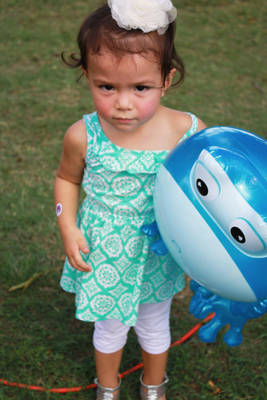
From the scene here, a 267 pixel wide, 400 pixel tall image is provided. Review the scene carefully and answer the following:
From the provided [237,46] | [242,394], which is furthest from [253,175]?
[237,46]

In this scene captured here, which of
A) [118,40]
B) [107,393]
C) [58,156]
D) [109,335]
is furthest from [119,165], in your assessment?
[58,156]

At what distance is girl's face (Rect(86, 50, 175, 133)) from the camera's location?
157 cm

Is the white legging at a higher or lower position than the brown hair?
lower

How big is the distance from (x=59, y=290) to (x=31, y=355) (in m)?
0.48

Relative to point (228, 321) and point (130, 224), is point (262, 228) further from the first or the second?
point (130, 224)

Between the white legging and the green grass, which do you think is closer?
the white legging

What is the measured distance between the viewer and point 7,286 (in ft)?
9.42

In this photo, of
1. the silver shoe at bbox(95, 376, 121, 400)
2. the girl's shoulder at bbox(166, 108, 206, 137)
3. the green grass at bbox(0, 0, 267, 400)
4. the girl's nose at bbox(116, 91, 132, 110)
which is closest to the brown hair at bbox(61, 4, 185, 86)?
the girl's nose at bbox(116, 91, 132, 110)

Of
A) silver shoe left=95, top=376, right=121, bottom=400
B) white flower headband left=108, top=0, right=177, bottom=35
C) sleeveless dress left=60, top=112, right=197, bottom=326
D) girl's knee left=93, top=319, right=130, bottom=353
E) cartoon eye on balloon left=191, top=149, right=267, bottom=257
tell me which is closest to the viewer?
cartoon eye on balloon left=191, top=149, right=267, bottom=257

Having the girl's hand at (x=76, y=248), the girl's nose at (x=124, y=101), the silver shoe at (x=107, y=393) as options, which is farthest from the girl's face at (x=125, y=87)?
the silver shoe at (x=107, y=393)

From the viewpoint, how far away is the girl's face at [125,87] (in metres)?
1.57

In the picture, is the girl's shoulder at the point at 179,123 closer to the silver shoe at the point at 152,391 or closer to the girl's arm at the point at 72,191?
the girl's arm at the point at 72,191

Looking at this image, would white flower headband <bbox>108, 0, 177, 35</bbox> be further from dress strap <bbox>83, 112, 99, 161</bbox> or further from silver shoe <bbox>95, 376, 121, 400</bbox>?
silver shoe <bbox>95, 376, 121, 400</bbox>

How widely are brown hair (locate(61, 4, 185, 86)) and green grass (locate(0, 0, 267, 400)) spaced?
1429 mm
